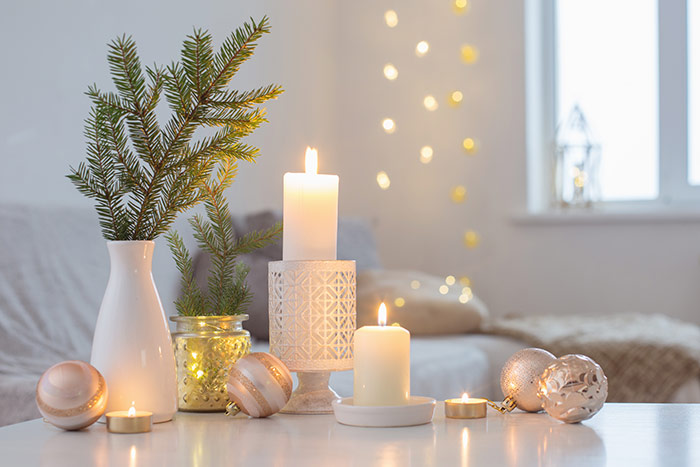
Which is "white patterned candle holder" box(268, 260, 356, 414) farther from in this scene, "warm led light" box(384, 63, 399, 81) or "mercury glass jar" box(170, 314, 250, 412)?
"warm led light" box(384, 63, 399, 81)

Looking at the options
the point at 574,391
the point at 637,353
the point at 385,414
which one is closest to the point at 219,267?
the point at 385,414

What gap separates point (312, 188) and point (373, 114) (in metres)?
2.65

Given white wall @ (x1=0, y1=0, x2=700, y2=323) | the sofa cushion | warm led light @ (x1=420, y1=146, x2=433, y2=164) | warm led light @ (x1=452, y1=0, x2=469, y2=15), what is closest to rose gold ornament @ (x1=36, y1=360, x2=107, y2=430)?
the sofa cushion

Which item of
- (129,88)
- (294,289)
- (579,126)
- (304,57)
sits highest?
(304,57)

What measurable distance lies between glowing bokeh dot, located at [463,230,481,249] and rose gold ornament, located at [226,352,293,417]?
8.45 ft

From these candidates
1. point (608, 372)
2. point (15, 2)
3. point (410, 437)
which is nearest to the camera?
point (410, 437)

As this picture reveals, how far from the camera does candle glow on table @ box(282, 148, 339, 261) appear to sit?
822 millimetres

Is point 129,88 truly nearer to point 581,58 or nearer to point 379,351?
point 379,351

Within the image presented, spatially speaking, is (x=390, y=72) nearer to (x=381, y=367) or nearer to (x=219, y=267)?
(x=219, y=267)

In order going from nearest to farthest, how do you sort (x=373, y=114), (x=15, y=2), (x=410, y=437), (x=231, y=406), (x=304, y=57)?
(x=410, y=437), (x=231, y=406), (x=15, y=2), (x=304, y=57), (x=373, y=114)

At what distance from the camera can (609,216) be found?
122 inches

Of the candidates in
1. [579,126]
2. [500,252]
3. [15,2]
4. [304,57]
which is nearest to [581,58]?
[579,126]

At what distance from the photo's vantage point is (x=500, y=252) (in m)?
3.25

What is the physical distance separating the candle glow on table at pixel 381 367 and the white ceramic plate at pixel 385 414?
2cm
